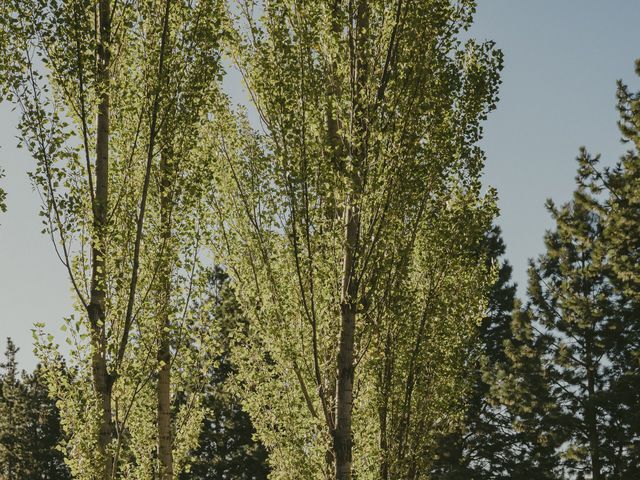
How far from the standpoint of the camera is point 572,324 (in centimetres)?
2147

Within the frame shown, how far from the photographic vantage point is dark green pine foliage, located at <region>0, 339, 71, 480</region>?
3497 centimetres

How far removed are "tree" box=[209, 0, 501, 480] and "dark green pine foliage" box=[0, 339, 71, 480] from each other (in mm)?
28086

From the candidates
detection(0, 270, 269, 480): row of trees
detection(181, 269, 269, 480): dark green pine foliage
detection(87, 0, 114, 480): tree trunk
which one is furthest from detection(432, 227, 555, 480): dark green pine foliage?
detection(87, 0, 114, 480): tree trunk

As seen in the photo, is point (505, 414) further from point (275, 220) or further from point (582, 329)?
point (275, 220)

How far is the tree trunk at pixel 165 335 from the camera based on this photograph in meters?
8.78

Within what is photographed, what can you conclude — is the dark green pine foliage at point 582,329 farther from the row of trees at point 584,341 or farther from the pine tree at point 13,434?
the pine tree at point 13,434

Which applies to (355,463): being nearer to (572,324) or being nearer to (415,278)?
(415,278)

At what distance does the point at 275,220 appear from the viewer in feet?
30.9

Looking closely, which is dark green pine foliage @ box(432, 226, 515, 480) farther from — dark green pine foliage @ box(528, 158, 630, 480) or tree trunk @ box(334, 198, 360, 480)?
tree trunk @ box(334, 198, 360, 480)

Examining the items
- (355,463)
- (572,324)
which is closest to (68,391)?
(355,463)

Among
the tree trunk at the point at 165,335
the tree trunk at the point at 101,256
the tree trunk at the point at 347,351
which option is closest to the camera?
the tree trunk at the point at 101,256

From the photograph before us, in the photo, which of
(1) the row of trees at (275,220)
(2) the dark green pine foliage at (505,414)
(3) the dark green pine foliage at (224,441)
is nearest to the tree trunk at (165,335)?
(1) the row of trees at (275,220)

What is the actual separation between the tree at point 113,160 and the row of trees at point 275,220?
0.03 m

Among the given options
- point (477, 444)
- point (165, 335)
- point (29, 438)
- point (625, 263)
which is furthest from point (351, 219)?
point (29, 438)
